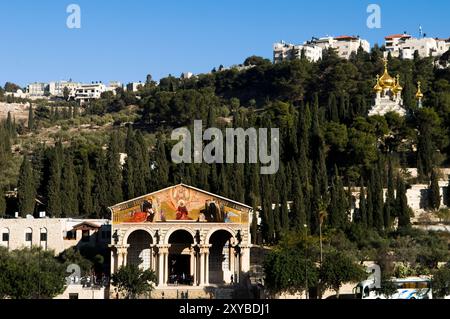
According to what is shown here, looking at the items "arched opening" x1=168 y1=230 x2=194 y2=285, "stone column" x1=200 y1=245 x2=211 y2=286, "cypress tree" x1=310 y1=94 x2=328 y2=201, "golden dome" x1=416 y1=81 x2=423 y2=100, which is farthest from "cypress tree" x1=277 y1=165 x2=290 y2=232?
"golden dome" x1=416 y1=81 x2=423 y2=100

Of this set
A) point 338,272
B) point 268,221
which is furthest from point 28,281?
point 268,221

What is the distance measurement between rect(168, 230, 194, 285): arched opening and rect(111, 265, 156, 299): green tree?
655 centimetres

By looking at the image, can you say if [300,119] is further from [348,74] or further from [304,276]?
[348,74]

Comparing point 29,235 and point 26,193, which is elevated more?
point 26,193

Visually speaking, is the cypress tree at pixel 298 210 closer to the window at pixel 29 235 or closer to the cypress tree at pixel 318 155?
the cypress tree at pixel 318 155

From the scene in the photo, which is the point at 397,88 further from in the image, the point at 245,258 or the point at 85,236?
the point at 85,236

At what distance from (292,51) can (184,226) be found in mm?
86107

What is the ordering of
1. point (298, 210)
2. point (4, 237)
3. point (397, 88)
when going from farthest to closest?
point (397, 88)
point (298, 210)
point (4, 237)

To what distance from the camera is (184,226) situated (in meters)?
53.6

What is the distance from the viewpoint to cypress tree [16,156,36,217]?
6038 cm

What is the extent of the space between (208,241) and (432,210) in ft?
66.9

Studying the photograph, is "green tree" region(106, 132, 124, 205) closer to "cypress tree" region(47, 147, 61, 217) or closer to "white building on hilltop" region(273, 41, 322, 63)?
"cypress tree" region(47, 147, 61, 217)
